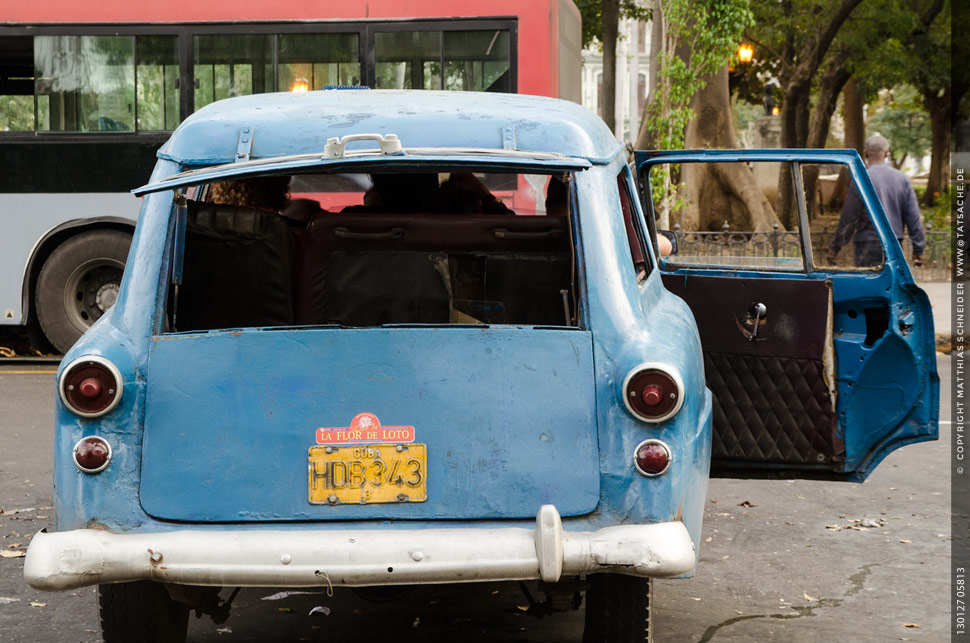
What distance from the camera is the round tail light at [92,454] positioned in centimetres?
375

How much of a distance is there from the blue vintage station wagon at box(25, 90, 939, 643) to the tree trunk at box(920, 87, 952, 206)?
35.0m

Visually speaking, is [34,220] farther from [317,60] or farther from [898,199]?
[898,199]

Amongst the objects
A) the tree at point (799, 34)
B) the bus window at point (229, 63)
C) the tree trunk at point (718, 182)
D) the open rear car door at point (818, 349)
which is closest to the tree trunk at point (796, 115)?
the tree at point (799, 34)

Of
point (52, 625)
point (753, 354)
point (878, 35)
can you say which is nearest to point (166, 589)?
point (52, 625)

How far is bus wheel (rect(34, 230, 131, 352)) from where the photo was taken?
40.1 feet

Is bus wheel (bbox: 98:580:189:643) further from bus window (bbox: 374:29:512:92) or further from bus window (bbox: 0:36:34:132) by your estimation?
bus window (bbox: 0:36:34:132)

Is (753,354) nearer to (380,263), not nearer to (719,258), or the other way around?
(719,258)

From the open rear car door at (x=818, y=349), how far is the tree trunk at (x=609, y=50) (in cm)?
2109

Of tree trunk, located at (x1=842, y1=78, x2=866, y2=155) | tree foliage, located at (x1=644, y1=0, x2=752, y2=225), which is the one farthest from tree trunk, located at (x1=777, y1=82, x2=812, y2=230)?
tree foliage, located at (x1=644, y1=0, x2=752, y2=225)

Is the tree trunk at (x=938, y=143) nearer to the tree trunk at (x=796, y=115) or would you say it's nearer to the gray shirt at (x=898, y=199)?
the tree trunk at (x=796, y=115)

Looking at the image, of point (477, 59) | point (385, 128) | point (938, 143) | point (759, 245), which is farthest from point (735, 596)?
point (938, 143)

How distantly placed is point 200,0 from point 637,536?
9.84m

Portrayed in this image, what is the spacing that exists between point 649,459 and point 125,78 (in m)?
9.78

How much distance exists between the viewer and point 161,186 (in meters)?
3.78
